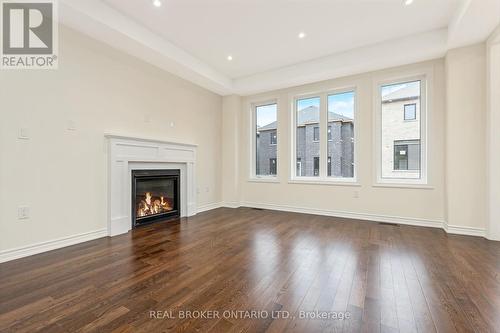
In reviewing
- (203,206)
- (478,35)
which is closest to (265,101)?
(203,206)

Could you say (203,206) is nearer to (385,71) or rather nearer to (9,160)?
(9,160)

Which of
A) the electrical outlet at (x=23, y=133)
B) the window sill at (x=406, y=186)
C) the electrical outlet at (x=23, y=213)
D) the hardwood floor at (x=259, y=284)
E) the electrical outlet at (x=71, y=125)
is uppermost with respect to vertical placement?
the electrical outlet at (x=71, y=125)

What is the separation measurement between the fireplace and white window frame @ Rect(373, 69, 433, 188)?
12.9 ft

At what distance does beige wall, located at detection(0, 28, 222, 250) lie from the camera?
2.53 metres

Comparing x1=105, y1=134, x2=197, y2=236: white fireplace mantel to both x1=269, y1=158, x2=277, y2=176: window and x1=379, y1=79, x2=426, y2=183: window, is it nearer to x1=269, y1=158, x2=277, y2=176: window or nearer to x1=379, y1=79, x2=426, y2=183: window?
x1=269, y1=158, x2=277, y2=176: window

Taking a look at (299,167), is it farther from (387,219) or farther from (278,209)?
(387,219)

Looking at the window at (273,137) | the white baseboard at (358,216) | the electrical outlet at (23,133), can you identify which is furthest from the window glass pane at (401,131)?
the electrical outlet at (23,133)

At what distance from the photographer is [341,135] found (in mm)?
4793

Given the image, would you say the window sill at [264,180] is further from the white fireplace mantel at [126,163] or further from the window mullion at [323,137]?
the white fireplace mantel at [126,163]

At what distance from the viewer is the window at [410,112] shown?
4141mm

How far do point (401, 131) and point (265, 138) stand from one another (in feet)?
9.40

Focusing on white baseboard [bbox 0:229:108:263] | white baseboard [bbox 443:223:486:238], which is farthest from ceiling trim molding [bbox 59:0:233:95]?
white baseboard [bbox 443:223:486:238]

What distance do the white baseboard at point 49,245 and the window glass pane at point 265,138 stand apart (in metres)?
3.59

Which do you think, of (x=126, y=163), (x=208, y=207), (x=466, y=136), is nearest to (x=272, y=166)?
(x=208, y=207)
